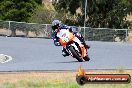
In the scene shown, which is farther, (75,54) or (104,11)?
(104,11)

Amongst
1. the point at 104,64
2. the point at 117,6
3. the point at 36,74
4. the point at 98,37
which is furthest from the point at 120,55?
the point at 117,6

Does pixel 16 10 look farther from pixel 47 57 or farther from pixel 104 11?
pixel 47 57

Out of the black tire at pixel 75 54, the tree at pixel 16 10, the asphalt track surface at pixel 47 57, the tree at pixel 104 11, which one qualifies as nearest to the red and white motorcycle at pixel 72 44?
the black tire at pixel 75 54

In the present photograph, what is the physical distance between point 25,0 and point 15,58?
95.0ft

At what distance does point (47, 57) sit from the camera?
3194cm

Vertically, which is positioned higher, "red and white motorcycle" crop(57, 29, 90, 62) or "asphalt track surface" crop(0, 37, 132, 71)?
"red and white motorcycle" crop(57, 29, 90, 62)

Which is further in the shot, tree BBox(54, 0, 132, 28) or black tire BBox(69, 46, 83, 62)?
tree BBox(54, 0, 132, 28)

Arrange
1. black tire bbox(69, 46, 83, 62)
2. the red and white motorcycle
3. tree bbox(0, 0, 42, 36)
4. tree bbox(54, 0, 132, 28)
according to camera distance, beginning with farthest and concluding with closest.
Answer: tree bbox(0, 0, 42, 36) → tree bbox(54, 0, 132, 28) → black tire bbox(69, 46, 83, 62) → the red and white motorcycle

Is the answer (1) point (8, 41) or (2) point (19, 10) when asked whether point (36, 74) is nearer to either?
(1) point (8, 41)

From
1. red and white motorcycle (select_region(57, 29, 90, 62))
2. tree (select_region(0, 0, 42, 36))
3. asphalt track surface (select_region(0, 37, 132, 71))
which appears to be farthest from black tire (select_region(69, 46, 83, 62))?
tree (select_region(0, 0, 42, 36))

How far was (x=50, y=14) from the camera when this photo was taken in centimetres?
5969

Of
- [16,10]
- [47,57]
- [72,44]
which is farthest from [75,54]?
[16,10]

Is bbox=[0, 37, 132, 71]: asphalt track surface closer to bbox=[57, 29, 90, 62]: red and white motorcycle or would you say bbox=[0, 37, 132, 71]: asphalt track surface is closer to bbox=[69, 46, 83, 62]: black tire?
bbox=[69, 46, 83, 62]: black tire

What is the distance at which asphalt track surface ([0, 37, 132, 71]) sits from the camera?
26.1m
